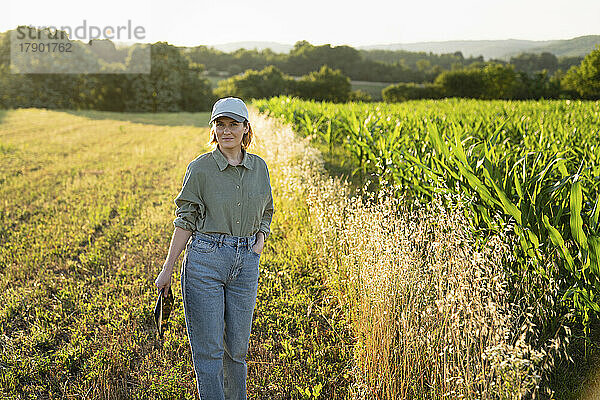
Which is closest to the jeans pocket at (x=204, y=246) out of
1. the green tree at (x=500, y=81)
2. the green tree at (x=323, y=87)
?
the green tree at (x=323, y=87)

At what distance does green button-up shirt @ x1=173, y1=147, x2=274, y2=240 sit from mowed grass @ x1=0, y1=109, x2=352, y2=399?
1.34 meters

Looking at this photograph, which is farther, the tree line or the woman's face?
the tree line

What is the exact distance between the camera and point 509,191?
4.04 m

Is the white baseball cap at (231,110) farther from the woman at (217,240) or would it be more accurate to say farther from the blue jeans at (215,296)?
the blue jeans at (215,296)

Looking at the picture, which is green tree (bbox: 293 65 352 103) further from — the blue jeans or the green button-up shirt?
the blue jeans

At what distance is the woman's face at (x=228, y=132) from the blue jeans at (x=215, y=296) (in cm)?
51

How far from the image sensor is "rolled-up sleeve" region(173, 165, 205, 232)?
252 cm

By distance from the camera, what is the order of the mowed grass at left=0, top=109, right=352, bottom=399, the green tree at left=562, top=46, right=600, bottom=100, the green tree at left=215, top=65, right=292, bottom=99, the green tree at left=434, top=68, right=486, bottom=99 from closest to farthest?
the mowed grass at left=0, top=109, right=352, bottom=399, the green tree at left=562, top=46, right=600, bottom=100, the green tree at left=215, top=65, right=292, bottom=99, the green tree at left=434, top=68, right=486, bottom=99

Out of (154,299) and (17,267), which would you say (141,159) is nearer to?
(17,267)

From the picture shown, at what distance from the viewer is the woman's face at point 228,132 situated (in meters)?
2.56

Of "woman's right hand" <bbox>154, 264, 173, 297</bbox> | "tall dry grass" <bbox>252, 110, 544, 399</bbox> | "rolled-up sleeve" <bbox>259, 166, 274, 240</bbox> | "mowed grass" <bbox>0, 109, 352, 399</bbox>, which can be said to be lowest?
"mowed grass" <bbox>0, 109, 352, 399</bbox>

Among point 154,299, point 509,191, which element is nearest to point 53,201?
point 154,299

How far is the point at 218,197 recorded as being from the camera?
2.54 metres

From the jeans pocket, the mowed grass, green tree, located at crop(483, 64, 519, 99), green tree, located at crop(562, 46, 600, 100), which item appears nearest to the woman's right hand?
the jeans pocket
